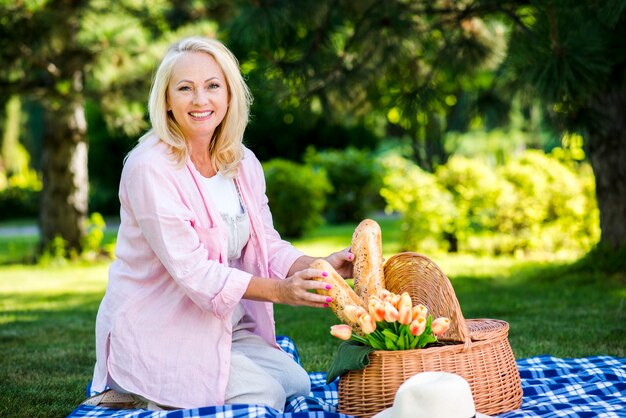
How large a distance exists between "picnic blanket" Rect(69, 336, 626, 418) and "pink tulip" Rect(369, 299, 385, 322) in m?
0.37

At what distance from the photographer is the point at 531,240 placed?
9109 millimetres

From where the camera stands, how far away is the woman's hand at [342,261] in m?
3.33

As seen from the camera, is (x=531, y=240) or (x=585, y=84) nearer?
(x=585, y=84)

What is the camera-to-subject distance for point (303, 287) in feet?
9.43

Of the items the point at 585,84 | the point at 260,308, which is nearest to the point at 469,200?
the point at 585,84

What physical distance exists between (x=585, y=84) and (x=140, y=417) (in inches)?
119

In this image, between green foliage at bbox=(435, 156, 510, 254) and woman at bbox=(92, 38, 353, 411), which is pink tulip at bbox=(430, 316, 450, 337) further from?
green foliage at bbox=(435, 156, 510, 254)

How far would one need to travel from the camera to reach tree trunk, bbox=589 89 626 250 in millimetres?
6488

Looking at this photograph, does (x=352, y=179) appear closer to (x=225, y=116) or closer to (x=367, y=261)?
(x=225, y=116)

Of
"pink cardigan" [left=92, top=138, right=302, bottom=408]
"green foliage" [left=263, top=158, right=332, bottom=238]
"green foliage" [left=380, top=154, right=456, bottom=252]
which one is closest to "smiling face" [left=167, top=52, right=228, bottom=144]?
"pink cardigan" [left=92, top=138, right=302, bottom=408]

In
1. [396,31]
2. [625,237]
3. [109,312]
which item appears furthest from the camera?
[625,237]

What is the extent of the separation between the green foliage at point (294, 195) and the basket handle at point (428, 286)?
334 inches

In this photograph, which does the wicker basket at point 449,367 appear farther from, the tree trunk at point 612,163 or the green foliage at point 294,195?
the green foliage at point 294,195

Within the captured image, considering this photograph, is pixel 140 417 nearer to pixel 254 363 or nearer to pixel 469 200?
pixel 254 363
